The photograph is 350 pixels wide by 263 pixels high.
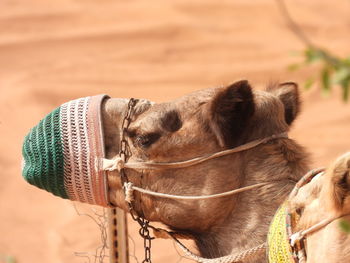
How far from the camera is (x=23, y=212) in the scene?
278 inches

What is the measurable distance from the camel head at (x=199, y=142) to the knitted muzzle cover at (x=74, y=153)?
96 millimetres

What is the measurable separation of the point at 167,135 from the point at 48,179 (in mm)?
602

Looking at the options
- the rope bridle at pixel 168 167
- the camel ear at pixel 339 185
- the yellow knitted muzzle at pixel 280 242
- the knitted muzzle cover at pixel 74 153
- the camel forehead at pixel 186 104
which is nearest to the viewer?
the camel ear at pixel 339 185

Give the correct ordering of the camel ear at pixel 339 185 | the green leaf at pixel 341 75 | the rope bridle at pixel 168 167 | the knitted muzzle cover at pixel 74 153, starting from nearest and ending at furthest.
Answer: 1. the green leaf at pixel 341 75
2. the camel ear at pixel 339 185
3. the rope bridle at pixel 168 167
4. the knitted muzzle cover at pixel 74 153

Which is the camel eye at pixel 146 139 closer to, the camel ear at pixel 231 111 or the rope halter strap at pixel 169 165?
the rope halter strap at pixel 169 165

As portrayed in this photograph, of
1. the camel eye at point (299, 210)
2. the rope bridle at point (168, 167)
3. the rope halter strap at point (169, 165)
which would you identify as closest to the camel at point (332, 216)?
the camel eye at point (299, 210)

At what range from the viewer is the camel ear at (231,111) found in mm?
2936

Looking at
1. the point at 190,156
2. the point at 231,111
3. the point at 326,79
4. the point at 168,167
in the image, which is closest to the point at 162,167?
the point at 168,167

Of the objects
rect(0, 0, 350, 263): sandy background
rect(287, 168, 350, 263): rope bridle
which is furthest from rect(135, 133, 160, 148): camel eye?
rect(0, 0, 350, 263): sandy background

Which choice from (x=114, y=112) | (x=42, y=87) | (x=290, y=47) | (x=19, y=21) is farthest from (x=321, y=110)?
(x=114, y=112)

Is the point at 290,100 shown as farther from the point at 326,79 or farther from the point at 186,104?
the point at 326,79

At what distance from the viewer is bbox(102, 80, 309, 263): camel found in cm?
293

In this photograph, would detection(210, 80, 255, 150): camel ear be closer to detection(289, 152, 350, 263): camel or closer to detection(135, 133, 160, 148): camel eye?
detection(135, 133, 160, 148): camel eye

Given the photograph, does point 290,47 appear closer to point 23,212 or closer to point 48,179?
point 23,212
